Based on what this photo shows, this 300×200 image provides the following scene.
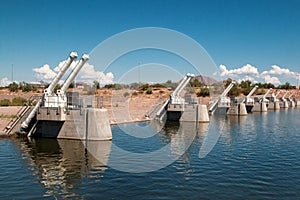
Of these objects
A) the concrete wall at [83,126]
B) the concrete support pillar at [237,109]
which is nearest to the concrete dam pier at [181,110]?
the concrete support pillar at [237,109]

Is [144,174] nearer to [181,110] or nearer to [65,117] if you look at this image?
[65,117]

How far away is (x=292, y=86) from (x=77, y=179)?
657ft

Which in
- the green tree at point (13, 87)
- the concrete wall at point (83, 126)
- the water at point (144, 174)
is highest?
the green tree at point (13, 87)

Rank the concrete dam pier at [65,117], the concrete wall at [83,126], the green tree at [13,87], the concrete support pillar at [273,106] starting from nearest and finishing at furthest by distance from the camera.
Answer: the concrete wall at [83,126] < the concrete dam pier at [65,117] < the concrete support pillar at [273,106] < the green tree at [13,87]

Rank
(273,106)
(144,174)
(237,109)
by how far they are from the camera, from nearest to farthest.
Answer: (144,174) < (237,109) < (273,106)

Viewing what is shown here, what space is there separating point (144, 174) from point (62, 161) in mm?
6416

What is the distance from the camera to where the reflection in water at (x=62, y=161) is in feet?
56.1

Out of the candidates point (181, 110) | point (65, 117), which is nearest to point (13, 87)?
point (181, 110)

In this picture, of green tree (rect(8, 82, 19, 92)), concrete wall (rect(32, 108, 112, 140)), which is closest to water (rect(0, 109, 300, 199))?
concrete wall (rect(32, 108, 112, 140))

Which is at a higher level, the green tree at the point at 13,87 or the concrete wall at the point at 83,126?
the green tree at the point at 13,87

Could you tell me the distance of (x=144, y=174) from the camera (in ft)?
63.1

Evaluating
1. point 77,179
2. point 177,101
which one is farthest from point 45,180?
point 177,101

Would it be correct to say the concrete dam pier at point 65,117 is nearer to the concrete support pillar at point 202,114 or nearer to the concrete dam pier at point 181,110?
the concrete dam pier at point 181,110

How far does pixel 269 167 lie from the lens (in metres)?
21.4
